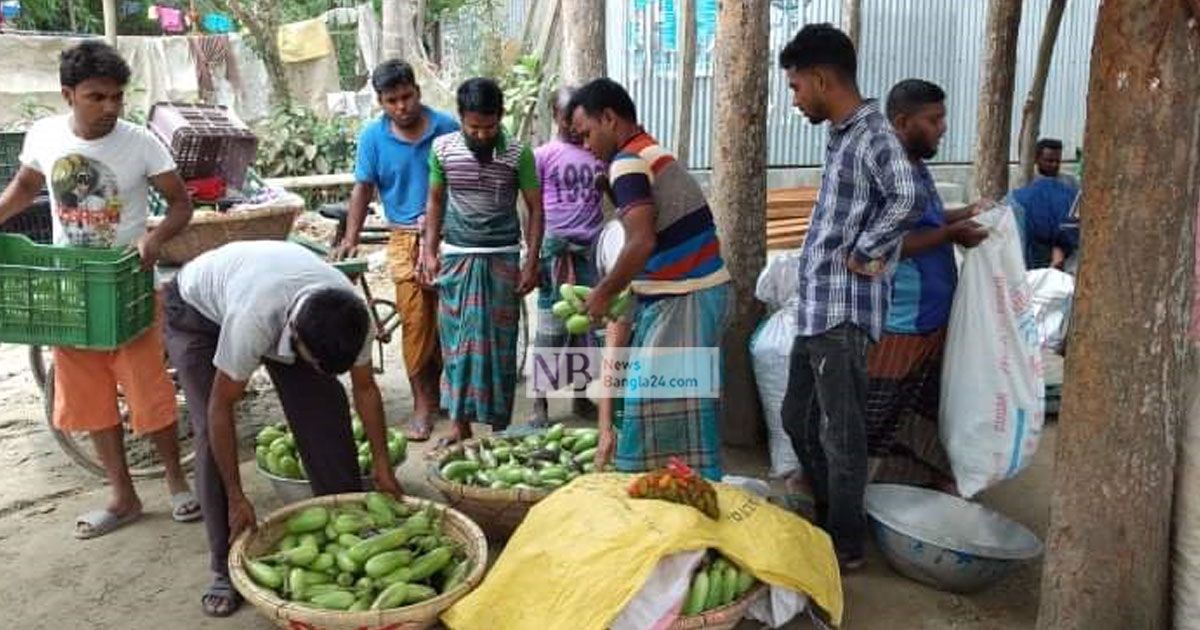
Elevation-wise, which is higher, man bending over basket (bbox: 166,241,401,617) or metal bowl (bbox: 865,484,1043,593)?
man bending over basket (bbox: 166,241,401,617)

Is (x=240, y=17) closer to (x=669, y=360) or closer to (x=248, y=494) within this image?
(x=248, y=494)

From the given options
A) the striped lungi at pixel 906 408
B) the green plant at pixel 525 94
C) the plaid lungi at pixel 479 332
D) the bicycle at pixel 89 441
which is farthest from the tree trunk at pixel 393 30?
the striped lungi at pixel 906 408

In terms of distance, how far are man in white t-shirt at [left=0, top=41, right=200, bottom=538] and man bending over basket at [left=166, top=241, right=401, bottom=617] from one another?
0.59 meters

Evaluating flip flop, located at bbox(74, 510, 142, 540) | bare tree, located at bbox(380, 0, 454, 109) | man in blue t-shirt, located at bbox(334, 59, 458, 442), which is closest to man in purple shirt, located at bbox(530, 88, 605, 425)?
man in blue t-shirt, located at bbox(334, 59, 458, 442)

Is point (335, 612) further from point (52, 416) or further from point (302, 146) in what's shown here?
point (302, 146)

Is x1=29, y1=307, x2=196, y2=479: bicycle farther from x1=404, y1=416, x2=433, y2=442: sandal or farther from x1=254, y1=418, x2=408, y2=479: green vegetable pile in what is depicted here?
x1=404, y1=416, x2=433, y2=442: sandal

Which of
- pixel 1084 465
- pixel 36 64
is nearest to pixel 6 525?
pixel 1084 465

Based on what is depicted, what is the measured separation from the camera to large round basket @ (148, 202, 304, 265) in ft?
16.3

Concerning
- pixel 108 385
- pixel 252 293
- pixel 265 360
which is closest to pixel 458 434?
pixel 108 385

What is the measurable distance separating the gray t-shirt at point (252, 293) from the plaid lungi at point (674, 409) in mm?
1058

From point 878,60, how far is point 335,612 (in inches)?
439

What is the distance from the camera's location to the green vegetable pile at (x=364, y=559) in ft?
10.4

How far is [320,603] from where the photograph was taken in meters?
3.10

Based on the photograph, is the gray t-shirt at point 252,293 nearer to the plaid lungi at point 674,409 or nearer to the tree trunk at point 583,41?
the plaid lungi at point 674,409
